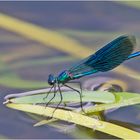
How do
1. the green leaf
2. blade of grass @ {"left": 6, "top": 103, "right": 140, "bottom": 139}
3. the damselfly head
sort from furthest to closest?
the damselfly head < the green leaf < blade of grass @ {"left": 6, "top": 103, "right": 140, "bottom": 139}

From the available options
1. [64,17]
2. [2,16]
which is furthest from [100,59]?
[2,16]

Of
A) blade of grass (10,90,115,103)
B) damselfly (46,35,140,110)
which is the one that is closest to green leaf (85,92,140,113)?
blade of grass (10,90,115,103)

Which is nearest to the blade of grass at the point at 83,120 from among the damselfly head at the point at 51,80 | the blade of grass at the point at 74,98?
the blade of grass at the point at 74,98

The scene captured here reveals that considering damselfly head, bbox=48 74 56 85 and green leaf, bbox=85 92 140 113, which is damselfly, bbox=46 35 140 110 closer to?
damselfly head, bbox=48 74 56 85

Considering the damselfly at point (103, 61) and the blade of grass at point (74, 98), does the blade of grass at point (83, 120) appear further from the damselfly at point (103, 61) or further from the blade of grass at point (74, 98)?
the damselfly at point (103, 61)

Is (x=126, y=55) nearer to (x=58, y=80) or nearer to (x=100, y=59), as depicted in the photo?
(x=100, y=59)

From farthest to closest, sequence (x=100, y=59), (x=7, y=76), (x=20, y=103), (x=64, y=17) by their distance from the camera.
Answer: (x=64, y=17) → (x=100, y=59) → (x=7, y=76) → (x=20, y=103)

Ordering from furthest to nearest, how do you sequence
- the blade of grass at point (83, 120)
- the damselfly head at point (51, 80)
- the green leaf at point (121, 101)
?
the damselfly head at point (51, 80)
the green leaf at point (121, 101)
the blade of grass at point (83, 120)
